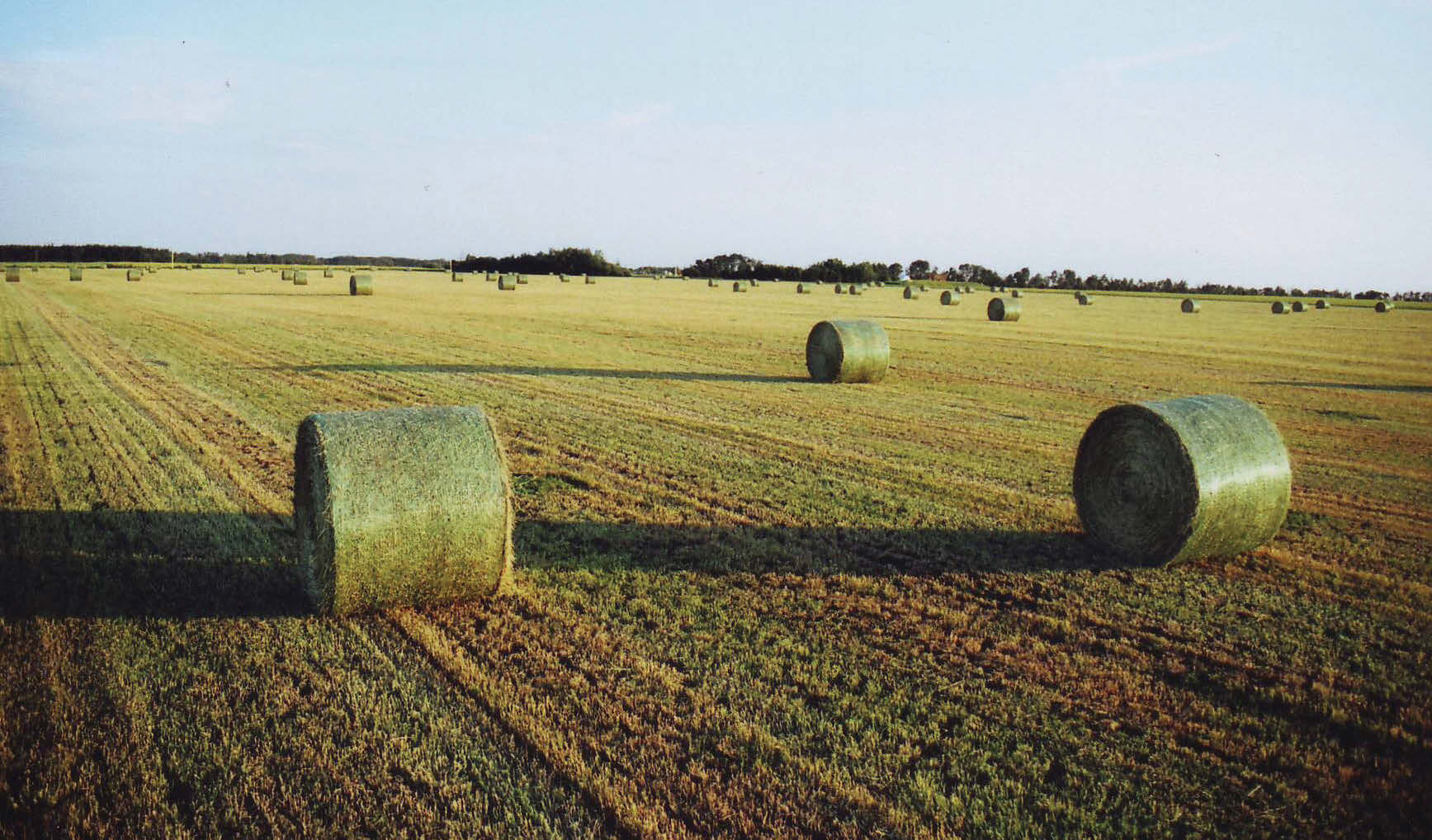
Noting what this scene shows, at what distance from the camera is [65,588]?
6.95 meters

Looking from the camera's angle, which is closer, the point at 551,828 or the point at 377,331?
the point at 551,828

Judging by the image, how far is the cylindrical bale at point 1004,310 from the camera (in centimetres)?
4362

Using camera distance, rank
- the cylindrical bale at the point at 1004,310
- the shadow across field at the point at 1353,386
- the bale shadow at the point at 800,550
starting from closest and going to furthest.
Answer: the bale shadow at the point at 800,550 → the shadow across field at the point at 1353,386 → the cylindrical bale at the point at 1004,310

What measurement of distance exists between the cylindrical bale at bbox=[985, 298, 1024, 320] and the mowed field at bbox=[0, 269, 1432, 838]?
2986cm

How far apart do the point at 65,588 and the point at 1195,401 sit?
10.3 m

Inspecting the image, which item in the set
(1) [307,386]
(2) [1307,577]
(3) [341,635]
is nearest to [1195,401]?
(2) [1307,577]

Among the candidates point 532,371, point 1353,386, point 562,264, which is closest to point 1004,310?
point 1353,386

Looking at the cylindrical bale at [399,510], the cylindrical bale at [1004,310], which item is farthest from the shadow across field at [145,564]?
the cylindrical bale at [1004,310]

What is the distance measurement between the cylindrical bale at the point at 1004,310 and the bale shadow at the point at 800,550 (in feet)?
120

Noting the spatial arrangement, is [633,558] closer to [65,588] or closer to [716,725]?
[716,725]

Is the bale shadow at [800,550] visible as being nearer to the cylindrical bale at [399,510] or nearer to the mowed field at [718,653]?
the mowed field at [718,653]

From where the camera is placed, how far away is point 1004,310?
43750 millimetres

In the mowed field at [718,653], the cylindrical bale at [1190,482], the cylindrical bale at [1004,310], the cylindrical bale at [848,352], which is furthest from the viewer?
the cylindrical bale at [1004,310]

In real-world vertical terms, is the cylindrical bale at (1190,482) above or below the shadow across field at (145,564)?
above
